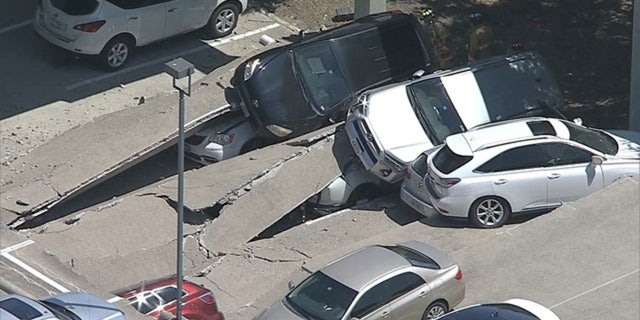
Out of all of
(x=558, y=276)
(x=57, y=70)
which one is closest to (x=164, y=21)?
(x=57, y=70)

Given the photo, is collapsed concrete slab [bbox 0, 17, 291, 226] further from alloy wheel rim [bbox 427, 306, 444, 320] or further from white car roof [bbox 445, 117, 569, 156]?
alloy wheel rim [bbox 427, 306, 444, 320]

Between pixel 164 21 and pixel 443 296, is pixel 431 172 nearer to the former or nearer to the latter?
pixel 443 296

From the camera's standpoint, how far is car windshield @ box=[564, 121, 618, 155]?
19.1 m

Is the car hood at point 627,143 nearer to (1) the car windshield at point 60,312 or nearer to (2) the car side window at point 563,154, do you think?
(2) the car side window at point 563,154

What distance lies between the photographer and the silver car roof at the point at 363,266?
52.3 feet

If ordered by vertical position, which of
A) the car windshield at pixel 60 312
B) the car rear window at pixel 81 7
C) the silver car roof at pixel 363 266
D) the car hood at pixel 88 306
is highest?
the car rear window at pixel 81 7

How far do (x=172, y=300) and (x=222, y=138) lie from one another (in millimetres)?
5420

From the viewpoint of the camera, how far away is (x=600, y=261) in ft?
57.2

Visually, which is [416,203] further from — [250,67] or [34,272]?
[34,272]

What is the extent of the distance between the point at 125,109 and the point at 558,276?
28.4ft

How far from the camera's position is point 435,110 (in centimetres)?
2028

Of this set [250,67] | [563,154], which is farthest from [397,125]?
[250,67]

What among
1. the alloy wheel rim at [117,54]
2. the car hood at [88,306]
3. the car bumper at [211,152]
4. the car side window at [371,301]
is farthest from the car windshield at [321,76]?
the car hood at [88,306]

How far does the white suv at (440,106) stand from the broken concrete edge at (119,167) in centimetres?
235
